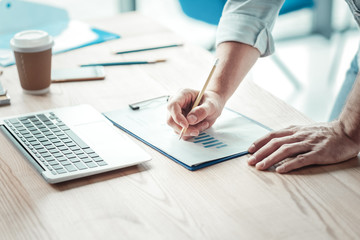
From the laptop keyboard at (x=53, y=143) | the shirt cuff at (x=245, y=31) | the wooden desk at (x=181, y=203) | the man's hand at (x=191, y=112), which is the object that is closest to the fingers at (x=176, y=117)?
the man's hand at (x=191, y=112)

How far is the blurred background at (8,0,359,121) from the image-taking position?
2.96m

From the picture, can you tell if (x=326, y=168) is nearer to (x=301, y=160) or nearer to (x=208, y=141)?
(x=301, y=160)

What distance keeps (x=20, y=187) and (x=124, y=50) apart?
842mm

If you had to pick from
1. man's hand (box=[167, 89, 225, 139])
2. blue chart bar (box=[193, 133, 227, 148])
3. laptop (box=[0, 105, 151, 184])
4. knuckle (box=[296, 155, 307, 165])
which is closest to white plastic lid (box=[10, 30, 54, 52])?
laptop (box=[0, 105, 151, 184])

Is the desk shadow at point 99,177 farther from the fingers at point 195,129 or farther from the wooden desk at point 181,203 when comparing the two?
the fingers at point 195,129

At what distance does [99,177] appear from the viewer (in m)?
1.02

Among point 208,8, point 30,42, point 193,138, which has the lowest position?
point 208,8

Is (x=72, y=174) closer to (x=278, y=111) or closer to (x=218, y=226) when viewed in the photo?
(x=218, y=226)

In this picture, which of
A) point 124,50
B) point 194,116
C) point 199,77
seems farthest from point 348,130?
point 124,50

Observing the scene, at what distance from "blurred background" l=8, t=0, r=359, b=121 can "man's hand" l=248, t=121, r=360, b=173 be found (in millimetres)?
1731

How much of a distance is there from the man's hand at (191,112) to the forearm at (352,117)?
11.6 inches

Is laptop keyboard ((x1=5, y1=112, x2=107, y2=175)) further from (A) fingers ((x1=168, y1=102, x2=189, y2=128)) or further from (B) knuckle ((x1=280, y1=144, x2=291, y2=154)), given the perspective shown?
(B) knuckle ((x1=280, y1=144, x2=291, y2=154))

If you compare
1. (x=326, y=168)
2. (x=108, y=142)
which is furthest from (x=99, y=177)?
(x=326, y=168)

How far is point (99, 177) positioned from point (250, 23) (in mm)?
671
